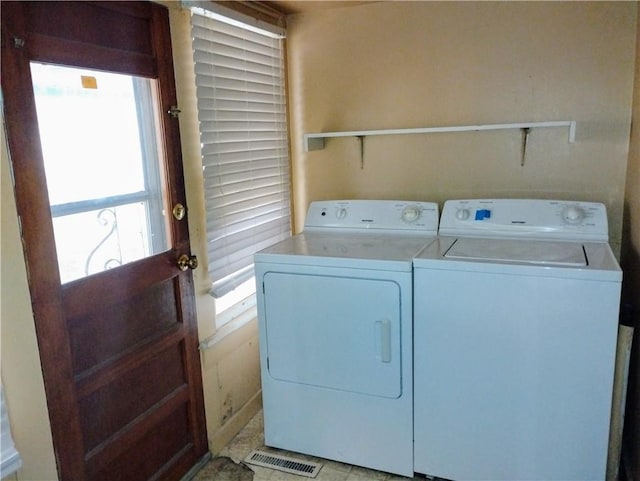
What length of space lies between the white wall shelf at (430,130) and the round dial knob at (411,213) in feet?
1.27

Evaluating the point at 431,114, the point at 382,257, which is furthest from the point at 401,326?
the point at 431,114

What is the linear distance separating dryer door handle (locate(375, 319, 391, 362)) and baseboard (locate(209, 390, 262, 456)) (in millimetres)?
899

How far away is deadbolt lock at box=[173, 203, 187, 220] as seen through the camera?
74.3 inches

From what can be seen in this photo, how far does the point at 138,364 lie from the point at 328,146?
158 cm

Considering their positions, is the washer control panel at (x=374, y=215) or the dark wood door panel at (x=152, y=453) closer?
the dark wood door panel at (x=152, y=453)

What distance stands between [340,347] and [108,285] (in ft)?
3.06

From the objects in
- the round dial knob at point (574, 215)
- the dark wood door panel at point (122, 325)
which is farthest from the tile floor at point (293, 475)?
the round dial knob at point (574, 215)

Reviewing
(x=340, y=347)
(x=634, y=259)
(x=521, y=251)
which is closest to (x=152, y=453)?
(x=340, y=347)

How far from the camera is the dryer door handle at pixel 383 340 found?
1.90 meters

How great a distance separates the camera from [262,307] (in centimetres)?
212

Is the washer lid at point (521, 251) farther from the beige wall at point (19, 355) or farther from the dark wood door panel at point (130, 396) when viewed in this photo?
the beige wall at point (19, 355)

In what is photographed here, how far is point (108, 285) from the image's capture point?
1.59m

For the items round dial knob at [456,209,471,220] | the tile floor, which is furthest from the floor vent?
round dial knob at [456,209,471,220]

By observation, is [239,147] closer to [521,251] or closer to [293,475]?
[521,251]
